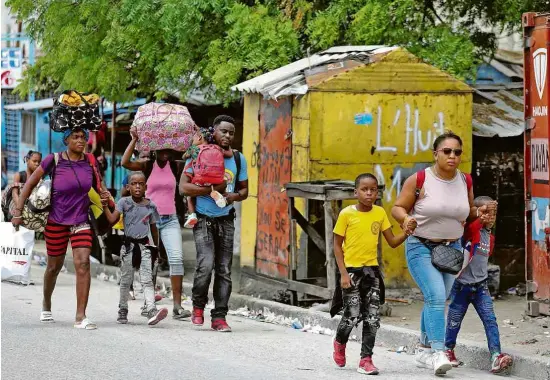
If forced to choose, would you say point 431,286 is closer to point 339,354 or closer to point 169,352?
point 339,354

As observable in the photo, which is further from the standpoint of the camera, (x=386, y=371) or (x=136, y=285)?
(x=136, y=285)

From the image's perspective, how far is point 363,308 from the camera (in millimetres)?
8625

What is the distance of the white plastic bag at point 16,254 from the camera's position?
1402 centimetres

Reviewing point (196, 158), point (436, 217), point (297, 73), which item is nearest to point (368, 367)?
point (436, 217)

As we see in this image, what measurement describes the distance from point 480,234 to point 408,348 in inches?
56.0

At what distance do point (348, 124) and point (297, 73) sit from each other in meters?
0.82

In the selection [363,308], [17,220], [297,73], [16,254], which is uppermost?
[297,73]

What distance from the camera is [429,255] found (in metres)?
8.62

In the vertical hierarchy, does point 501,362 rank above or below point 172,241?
below

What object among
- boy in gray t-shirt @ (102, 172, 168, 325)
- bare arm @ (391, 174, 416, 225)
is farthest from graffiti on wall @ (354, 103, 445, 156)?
bare arm @ (391, 174, 416, 225)

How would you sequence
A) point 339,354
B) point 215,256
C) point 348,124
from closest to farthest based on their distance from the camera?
point 339,354 → point 215,256 → point 348,124

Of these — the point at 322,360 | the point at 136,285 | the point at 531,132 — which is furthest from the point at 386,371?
the point at 136,285

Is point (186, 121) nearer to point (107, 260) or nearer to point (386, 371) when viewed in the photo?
point (386, 371)

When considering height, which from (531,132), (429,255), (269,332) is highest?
(531,132)
